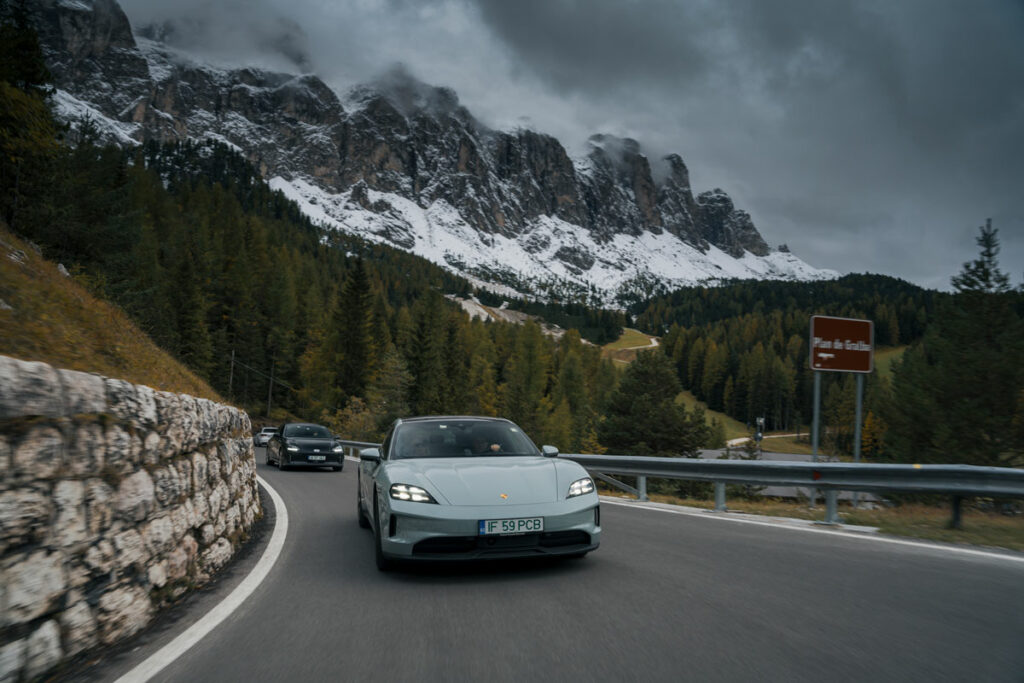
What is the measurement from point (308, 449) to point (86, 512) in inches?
711

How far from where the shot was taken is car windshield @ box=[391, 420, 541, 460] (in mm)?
6789

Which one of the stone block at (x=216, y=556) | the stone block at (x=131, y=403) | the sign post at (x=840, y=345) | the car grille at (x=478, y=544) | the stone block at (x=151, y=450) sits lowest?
the stone block at (x=216, y=556)

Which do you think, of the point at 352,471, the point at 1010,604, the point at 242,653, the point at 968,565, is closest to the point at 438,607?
the point at 242,653

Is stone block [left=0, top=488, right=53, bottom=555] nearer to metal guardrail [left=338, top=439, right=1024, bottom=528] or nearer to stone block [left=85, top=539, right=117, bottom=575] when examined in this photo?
stone block [left=85, top=539, right=117, bottom=575]

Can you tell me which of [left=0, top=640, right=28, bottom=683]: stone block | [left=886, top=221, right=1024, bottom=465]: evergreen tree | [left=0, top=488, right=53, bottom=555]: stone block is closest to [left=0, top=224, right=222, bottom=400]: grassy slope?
[left=0, top=488, right=53, bottom=555]: stone block

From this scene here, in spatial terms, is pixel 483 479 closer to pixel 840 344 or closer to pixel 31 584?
pixel 31 584

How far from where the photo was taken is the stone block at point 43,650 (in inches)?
123

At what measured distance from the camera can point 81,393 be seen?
3.84 metres

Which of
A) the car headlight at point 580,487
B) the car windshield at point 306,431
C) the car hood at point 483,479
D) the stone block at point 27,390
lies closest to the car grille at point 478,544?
the car hood at point 483,479

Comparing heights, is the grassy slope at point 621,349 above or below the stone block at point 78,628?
above

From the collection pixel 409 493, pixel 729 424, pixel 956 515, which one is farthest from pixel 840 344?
pixel 729 424

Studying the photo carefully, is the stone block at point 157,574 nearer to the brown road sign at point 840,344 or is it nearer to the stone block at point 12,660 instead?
the stone block at point 12,660

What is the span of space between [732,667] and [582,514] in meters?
2.31

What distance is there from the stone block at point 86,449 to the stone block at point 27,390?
0.67 ft
